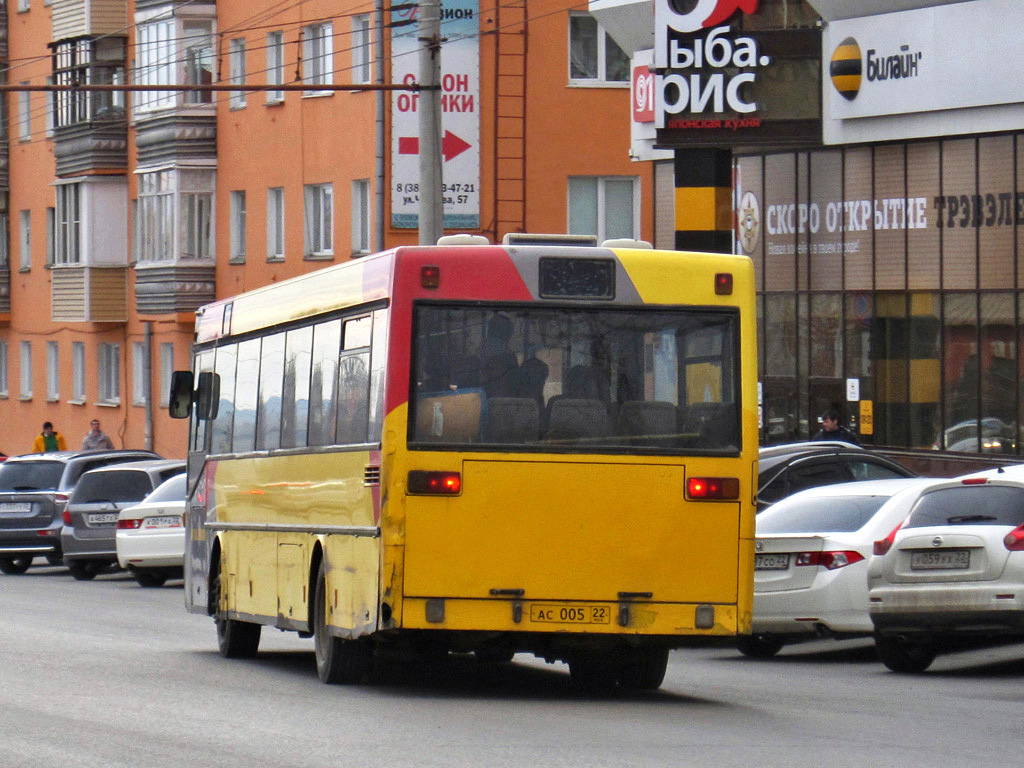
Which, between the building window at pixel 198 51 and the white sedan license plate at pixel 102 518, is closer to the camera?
the white sedan license plate at pixel 102 518

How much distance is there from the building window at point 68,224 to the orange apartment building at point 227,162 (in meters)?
0.08

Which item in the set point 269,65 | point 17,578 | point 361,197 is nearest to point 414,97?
point 361,197

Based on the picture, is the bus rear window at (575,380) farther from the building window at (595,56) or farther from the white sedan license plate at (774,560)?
the building window at (595,56)

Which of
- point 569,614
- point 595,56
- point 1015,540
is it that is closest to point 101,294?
point 595,56

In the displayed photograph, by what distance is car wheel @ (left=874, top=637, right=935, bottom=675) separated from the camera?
16.2m

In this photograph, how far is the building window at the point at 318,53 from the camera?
43062 mm

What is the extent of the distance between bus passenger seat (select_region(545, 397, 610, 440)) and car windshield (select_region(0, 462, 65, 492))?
798 inches

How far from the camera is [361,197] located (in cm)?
4244

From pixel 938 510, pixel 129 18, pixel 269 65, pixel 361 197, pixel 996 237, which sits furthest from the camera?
pixel 129 18

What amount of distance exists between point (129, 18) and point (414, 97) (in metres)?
17.1

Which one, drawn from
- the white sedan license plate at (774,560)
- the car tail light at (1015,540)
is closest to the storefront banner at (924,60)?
the white sedan license plate at (774,560)

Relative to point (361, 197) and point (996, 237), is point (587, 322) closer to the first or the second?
point (996, 237)

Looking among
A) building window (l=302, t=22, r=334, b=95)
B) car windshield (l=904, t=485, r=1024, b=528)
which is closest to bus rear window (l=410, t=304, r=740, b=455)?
car windshield (l=904, t=485, r=1024, b=528)

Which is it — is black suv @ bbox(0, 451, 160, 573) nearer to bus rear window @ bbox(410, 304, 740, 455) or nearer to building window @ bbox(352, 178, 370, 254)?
building window @ bbox(352, 178, 370, 254)
